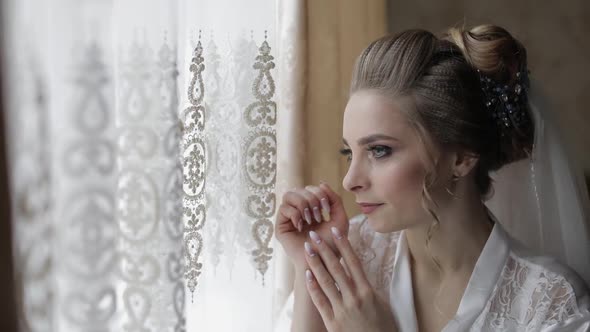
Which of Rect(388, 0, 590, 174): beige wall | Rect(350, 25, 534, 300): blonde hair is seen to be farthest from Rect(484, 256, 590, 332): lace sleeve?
Rect(388, 0, 590, 174): beige wall

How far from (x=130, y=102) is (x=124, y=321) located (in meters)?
0.32

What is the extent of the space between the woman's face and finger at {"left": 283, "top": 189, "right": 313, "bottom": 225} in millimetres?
151

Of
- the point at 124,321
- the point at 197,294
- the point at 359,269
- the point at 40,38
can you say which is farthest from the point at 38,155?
the point at 359,269

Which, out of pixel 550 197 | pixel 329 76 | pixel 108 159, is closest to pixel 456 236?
pixel 550 197

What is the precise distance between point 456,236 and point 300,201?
1.17 ft

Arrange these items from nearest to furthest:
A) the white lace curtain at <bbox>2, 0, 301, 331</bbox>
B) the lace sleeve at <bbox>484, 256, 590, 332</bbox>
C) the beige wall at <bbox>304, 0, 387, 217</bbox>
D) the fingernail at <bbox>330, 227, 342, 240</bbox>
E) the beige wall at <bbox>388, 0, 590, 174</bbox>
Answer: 1. the white lace curtain at <bbox>2, 0, 301, 331</bbox>
2. the lace sleeve at <bbox>484, 256, 590, 332</bbox>
3. the fingernail at <bbox>330, 227, 342, 240</bbox>
4. the beige wall at <bbox>304, 0, 387, 217</bbox>
5. the beige wall at <bbox>388, 0, 590, 174</bbox>

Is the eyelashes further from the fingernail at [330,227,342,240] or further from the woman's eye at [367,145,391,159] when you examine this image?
the fingernail at [330,227,342,240]

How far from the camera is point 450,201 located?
141 centimetres

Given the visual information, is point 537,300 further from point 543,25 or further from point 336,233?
point 543,25

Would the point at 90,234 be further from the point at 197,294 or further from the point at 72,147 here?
the point at 197,294

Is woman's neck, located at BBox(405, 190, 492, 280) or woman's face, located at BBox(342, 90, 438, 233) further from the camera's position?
woman's neck, located at BBox(405, 190, 492, 280)

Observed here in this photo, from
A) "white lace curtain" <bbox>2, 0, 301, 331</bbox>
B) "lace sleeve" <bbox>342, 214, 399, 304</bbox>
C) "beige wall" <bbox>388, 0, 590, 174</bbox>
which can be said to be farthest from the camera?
"beige wall" <bbox>388, 0, 590, 174</bbox>

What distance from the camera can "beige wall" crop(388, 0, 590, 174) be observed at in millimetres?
2518

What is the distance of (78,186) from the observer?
2.79 feet
